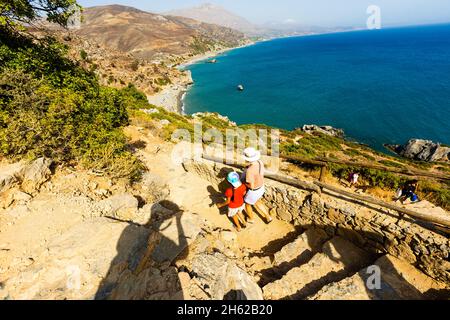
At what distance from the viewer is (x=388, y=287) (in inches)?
196

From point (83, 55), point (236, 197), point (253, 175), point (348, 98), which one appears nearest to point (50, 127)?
point (236, 197)

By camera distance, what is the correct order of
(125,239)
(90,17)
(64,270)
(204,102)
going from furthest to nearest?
(90,17) → (204,102) → (125,239) → (64,270)

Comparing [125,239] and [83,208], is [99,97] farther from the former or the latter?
[125,239]

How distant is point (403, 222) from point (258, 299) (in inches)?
152

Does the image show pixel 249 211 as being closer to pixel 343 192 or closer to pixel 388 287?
pixel 343 192

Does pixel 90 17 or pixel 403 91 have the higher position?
pixel 90 17

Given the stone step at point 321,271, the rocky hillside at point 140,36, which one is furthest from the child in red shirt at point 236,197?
the rocky hillside at point 140,36

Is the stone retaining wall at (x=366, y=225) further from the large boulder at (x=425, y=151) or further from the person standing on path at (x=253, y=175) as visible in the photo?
the large boulder at (x=425, y=151)

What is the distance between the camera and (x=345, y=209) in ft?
20.5

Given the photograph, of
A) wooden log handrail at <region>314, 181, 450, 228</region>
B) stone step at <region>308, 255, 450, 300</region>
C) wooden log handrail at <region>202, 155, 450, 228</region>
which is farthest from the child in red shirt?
stone step at <region>308, 255, 450, 300</region>

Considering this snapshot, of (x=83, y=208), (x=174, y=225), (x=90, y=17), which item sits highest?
(x=90, y=17)

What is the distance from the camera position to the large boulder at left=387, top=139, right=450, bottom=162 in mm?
29641

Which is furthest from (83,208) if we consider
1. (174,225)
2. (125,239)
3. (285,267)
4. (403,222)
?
(403,222)

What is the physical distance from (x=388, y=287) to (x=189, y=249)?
441 centimetres
